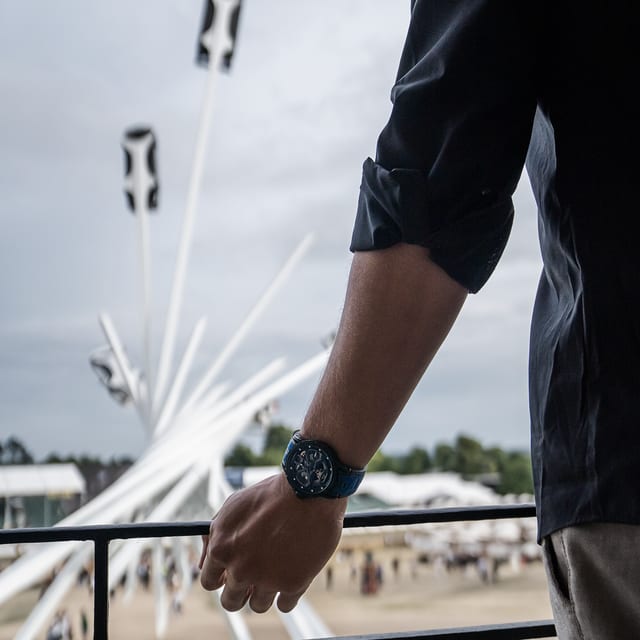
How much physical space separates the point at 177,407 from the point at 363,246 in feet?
29.8

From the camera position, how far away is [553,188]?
1.71 ft

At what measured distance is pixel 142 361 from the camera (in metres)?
9.09

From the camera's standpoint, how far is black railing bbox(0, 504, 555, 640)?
2.38ft

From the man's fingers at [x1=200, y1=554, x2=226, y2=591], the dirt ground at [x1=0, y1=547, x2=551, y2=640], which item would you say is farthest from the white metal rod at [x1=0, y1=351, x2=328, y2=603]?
the dirt ground at [x1=0, y1=547, x2=551, y2=640]

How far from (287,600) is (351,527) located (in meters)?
0.24

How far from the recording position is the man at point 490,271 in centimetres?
48

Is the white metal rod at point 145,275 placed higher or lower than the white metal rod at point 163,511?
higher

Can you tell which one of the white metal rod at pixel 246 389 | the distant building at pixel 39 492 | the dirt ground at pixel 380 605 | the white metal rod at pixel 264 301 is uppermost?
the white metal rod at pixel 264 301

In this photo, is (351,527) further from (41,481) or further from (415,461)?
(415,461)

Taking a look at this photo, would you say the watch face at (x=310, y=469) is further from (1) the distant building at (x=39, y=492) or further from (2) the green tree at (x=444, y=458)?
(2) the green tree at (x=444, y=458)

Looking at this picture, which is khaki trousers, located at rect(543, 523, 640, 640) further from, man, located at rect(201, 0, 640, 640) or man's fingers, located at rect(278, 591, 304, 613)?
man's fingers, located at rect(278, 591, 304, 613)

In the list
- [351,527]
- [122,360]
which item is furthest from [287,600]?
[122,360]

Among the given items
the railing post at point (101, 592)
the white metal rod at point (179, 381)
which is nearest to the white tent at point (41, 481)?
the white metal rod at point (179, 381)

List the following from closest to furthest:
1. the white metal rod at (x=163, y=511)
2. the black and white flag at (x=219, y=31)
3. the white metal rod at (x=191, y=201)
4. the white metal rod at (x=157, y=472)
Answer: the white metal rod at (x=157, y=472)
the black and white flag at (x=219, y=31)
the white metal rod at (x=163, y=511)
the white metal rod at (x=191, y=201)
